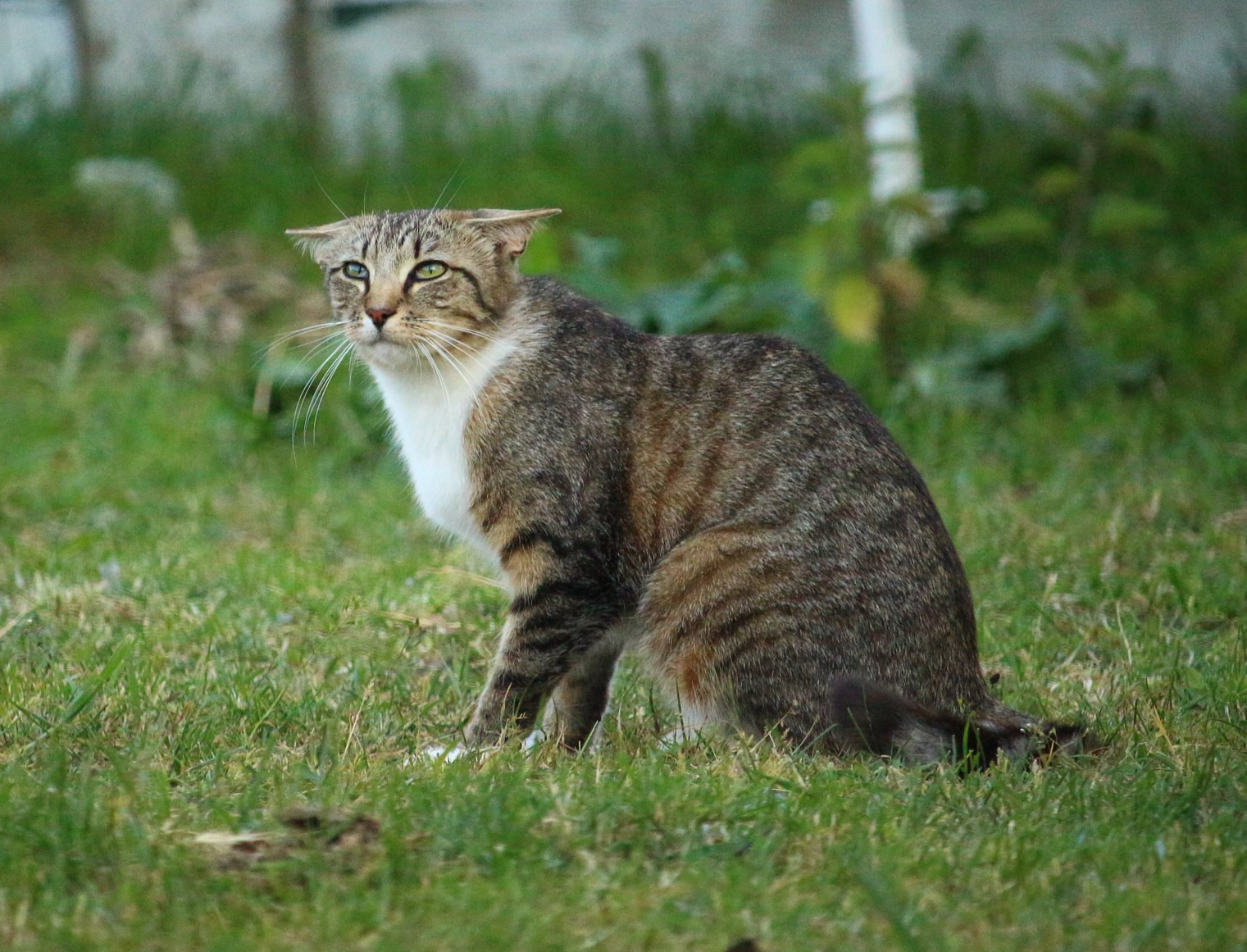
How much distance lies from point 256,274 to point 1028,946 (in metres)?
5.73

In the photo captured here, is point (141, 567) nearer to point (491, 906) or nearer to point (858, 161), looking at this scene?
point (491, 906)

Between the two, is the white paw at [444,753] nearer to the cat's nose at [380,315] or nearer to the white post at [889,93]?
the cat's nose at [380,315]

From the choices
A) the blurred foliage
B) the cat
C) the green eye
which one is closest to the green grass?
the cat

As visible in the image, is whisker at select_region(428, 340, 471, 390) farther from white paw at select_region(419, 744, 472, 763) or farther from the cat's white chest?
white paw at select_region(419, 744, 472, 763)

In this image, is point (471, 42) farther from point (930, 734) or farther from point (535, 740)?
point (930, 734)

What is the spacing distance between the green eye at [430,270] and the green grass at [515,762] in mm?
969

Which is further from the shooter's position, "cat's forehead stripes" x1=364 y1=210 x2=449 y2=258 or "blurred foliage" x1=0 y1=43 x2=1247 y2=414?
"blurred foliage" x1=0 y1=43 x2=1247 y2=414

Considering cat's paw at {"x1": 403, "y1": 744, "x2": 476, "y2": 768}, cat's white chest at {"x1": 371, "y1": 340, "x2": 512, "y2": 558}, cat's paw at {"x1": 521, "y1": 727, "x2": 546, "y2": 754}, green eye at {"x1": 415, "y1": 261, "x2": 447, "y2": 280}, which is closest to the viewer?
cat's paw at {"x1": 403, "y1": 744, "x2": 476, "y2": 768}

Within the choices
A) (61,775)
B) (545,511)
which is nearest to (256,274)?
(545,511)

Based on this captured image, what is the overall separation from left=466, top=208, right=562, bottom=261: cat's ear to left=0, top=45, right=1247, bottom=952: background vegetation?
1.05m

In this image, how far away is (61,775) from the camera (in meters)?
2.57

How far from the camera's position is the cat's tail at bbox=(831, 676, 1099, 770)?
3.11m

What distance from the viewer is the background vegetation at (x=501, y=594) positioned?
8.13 ft

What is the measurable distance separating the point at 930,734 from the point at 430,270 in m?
1.58
